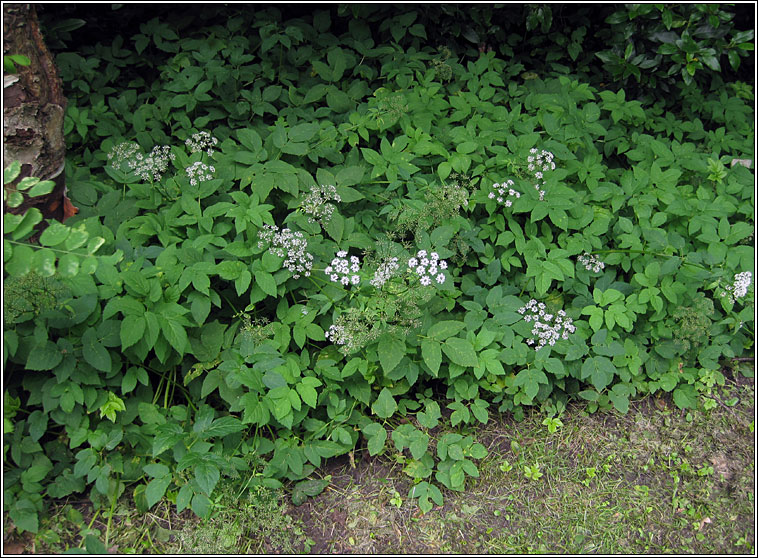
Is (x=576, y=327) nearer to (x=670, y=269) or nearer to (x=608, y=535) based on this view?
(x=670, y=269)

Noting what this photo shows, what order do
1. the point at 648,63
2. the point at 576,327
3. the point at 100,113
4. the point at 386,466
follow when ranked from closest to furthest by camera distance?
the point at 386,466 < the point at 576,327 < the point at 100,113 < the point at 648,63

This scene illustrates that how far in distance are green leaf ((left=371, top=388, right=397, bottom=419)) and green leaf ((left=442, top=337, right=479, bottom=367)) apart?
0.98ft

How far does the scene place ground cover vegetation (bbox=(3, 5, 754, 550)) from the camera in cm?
223

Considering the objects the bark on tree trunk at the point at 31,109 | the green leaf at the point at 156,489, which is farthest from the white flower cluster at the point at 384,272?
the bark on tree trunk at the point at 31,109

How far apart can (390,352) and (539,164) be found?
120 cm

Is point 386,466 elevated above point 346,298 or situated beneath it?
situated beneath

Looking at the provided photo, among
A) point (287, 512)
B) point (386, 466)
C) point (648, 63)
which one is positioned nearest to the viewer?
point (287, 512)

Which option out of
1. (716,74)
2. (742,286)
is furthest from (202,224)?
(716,74)

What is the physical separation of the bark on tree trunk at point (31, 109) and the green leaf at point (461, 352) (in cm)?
181

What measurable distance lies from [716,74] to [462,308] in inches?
106

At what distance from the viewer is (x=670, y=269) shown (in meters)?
2.69

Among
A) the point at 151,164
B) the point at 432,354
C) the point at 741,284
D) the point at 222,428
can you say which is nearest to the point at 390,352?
the point at 432,354

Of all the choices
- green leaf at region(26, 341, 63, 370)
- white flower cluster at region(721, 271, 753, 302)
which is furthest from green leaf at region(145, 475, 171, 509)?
white flower cluster at region(721, 271, 753, 302)

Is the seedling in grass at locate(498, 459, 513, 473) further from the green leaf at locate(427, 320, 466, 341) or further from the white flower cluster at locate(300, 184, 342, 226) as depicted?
the white flower cluster at locate(300, 184, 342, 226)
